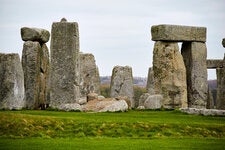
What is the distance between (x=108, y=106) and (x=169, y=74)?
5829mm

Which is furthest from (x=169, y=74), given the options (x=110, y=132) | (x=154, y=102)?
(x=110, y=132)

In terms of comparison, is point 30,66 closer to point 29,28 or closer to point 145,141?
point 29,28

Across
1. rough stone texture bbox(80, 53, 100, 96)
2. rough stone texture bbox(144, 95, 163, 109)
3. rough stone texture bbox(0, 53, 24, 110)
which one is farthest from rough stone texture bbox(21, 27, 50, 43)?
rough stone texture bbox(80, 53, 100, 96)

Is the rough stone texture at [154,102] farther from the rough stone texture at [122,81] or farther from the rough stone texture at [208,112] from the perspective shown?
the rough stone texture at [122,81]

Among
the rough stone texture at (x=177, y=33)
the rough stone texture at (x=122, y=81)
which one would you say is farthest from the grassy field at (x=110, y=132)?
the rough stone texture at (x=122, y=81)

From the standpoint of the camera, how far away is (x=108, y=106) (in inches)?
1164

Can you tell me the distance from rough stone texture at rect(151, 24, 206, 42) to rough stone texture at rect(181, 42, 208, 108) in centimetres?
48

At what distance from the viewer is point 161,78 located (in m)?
34.6

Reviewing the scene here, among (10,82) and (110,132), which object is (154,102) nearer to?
(10,82)

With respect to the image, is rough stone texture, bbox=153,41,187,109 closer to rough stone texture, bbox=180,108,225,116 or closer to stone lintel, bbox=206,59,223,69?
rough stone texture, bbox=180,108,225,116

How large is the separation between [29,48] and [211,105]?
506 inches

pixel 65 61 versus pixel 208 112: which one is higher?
pixel 65 61

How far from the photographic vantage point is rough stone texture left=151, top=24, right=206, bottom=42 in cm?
3425

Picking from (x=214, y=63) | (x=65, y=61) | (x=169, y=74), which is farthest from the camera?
(x=214, y=63)
